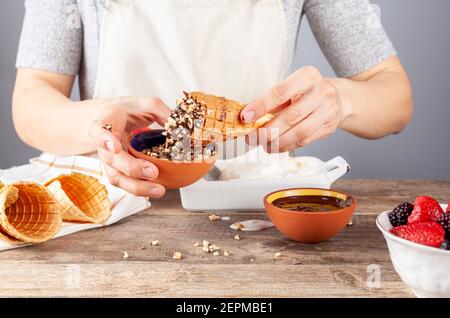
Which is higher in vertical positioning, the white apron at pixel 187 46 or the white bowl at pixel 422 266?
the white apron at pixel 187 46

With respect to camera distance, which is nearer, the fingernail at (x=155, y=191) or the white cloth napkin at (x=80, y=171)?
the fingernail at (x=155, y=191)

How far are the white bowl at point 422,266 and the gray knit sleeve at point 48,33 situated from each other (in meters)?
1.12

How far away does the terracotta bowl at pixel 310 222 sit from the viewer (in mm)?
1038

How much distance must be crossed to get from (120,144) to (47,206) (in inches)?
6.9

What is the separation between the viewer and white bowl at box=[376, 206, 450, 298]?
2.59ft

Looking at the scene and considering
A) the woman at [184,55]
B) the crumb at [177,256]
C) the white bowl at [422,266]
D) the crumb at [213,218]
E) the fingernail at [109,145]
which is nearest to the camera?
the white bowl at [422,266]

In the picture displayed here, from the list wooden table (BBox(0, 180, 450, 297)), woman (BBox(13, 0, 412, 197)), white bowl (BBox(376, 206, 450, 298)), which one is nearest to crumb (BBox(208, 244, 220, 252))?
wooden table (BBox(0, 180, 450, 297))

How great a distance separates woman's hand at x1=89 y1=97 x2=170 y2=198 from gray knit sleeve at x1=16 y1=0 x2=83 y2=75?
1.29 feet

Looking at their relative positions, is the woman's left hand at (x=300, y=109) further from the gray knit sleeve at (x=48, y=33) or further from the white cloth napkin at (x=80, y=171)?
the gray knit sleeve at (x=48, y=33)

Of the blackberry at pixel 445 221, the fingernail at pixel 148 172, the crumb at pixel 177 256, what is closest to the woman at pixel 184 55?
the fingernail at pixel 148 172

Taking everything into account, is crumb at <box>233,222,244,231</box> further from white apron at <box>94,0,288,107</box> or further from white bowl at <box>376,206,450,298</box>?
white apron at <box>94,0,288,107</box>

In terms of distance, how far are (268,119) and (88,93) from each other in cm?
74

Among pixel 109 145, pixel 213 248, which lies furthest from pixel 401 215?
pixel 109 145

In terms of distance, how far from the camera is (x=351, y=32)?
1697mm
